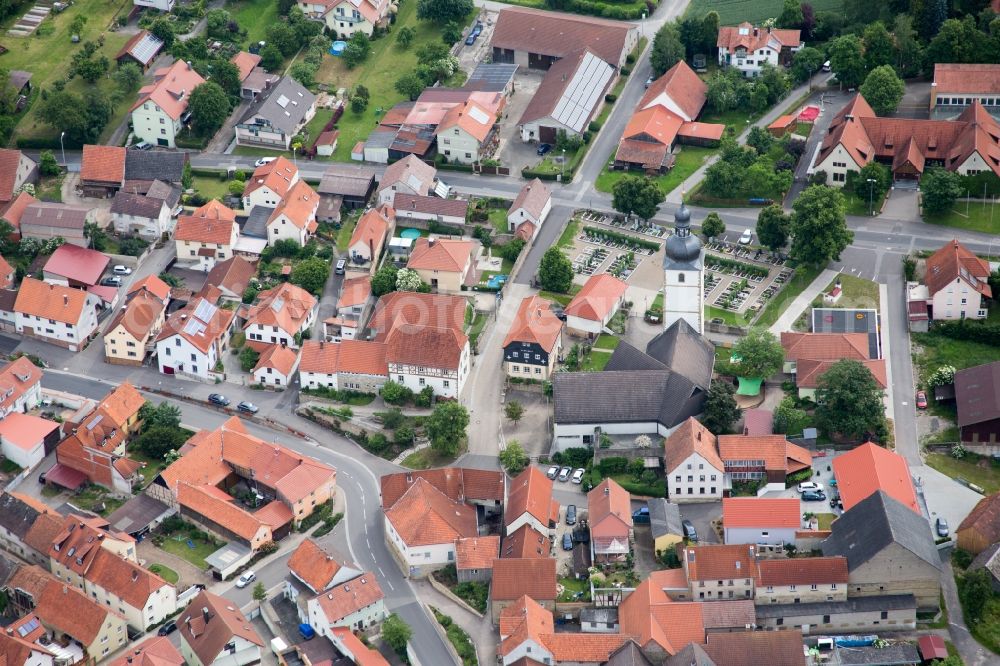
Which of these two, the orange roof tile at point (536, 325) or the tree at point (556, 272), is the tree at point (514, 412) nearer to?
the orange roof tile at point (536, 325)

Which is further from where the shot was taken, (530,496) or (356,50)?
(356,50)

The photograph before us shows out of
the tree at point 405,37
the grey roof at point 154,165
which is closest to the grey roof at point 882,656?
the grey roof at point 154,165

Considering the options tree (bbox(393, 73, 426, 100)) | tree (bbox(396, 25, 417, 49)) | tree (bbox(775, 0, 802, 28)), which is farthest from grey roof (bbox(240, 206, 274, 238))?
tree (bbox(775, 0, 802, 28))

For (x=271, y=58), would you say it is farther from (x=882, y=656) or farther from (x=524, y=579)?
(x=882, y=656)

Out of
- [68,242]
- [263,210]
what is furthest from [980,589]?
[68,242]

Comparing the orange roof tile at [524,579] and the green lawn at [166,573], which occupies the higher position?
the orange roof tile at [524,579]

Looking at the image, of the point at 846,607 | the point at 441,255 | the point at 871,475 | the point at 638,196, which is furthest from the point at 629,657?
the point at 638,196
